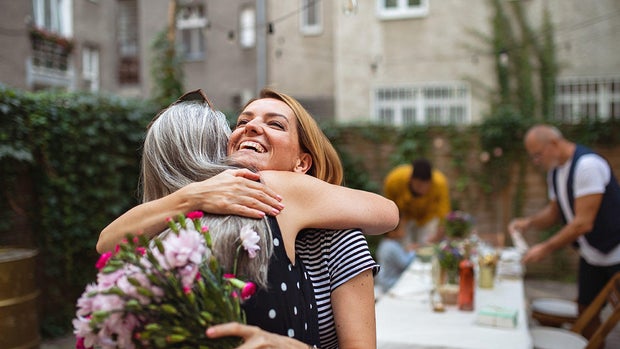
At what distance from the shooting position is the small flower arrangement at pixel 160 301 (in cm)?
109

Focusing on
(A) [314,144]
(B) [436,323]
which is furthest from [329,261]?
(B) [436,323]

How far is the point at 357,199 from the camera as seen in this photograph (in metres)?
1.51

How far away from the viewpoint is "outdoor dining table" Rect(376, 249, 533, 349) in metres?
2.64

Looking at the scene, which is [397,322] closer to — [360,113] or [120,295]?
[120,295]

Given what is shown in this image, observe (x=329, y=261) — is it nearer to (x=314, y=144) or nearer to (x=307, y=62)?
(x=314, y=144)

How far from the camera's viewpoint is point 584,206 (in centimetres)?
392

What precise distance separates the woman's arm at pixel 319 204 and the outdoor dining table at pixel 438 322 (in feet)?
4.47

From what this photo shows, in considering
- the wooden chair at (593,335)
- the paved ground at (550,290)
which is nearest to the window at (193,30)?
the paved ground at (550,290)

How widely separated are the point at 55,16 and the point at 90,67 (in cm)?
283

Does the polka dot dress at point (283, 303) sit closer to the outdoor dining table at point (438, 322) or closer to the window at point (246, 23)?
the outdoor dining table at point (438, 322)

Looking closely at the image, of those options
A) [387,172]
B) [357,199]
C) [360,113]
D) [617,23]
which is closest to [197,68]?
[360,113]

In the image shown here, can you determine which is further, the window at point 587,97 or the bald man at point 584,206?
the window at point 587,97

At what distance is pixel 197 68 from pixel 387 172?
29.6ft

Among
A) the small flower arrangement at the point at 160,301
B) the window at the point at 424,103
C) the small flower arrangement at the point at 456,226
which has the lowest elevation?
the small flower arrangement at the point at 456,226
